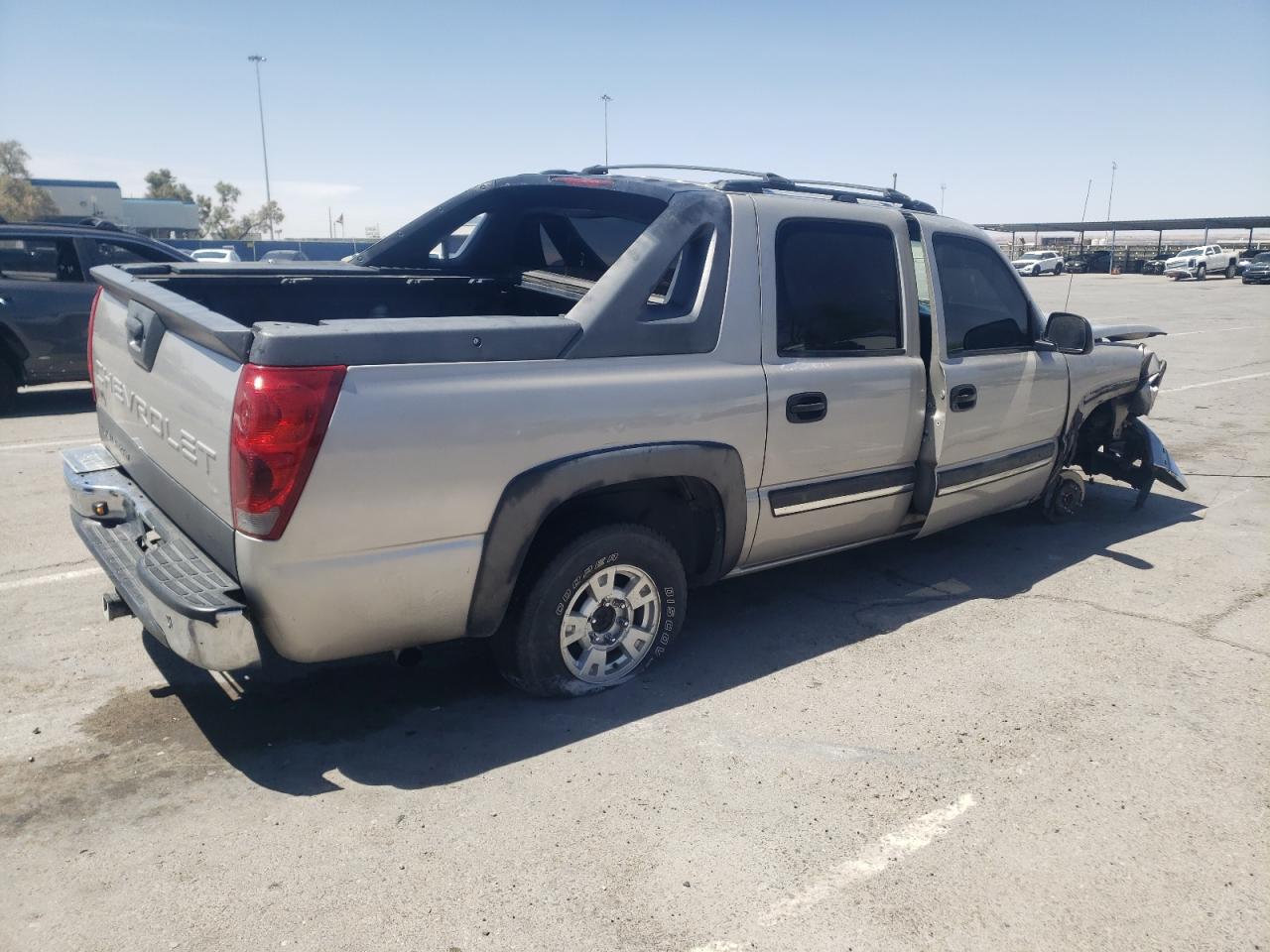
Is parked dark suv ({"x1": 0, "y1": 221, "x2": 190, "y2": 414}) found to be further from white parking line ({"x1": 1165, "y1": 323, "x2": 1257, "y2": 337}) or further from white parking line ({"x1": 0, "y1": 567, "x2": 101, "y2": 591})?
white parking line ({"x1": 1165, "y1": 323, "x2": 1257, "y2": 337})

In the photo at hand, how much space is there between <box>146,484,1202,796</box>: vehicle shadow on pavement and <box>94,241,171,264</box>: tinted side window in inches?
264

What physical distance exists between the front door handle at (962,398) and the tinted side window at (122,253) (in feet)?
26.3

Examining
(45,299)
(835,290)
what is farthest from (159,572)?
(45,299)

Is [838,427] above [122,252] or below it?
below

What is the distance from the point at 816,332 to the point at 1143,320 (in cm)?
2062

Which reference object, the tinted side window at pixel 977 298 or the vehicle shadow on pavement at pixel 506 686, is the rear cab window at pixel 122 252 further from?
the tinted side window at pixel 977 298

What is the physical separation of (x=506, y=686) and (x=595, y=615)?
50 centimetres

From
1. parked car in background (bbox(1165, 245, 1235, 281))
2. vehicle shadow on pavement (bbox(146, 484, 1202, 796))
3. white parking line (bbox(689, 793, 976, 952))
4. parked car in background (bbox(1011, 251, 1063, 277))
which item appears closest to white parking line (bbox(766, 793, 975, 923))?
white parking line (bbox(689, 793, 976, 952))

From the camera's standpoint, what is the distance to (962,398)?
180 inches

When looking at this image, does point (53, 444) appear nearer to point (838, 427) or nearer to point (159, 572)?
point (159, 572)

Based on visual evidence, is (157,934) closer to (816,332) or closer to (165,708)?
(165,708)

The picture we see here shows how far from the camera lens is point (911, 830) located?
115 inches

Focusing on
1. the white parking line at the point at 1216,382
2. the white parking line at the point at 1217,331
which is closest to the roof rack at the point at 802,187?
the white parking line at the point at 1216,382

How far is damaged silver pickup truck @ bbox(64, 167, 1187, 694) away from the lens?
9.37 ft
